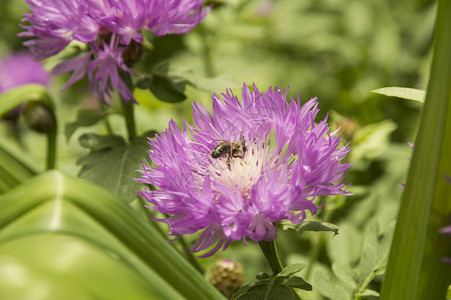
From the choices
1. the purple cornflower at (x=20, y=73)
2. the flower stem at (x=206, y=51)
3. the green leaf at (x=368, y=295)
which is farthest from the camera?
the purple cornflower at (x=20, y=73)

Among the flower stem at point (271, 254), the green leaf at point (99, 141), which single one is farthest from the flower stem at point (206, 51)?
the flower stem at point (271, 254)

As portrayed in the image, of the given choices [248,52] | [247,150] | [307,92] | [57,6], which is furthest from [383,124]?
[248,52]

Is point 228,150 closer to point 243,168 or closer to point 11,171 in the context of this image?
point 243,168

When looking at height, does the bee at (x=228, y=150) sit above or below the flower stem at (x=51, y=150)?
above

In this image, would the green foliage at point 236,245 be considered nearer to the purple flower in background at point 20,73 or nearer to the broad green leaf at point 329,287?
the broad green leaf at point 329,287

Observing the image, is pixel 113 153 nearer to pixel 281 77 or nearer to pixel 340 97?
pixel 340 97

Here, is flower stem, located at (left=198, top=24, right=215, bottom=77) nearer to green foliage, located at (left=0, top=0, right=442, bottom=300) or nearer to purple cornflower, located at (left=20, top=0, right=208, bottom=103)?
green foliage, located at (left=0, top=0, right=442, bottom=300)

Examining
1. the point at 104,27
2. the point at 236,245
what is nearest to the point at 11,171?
the point at 104,27
